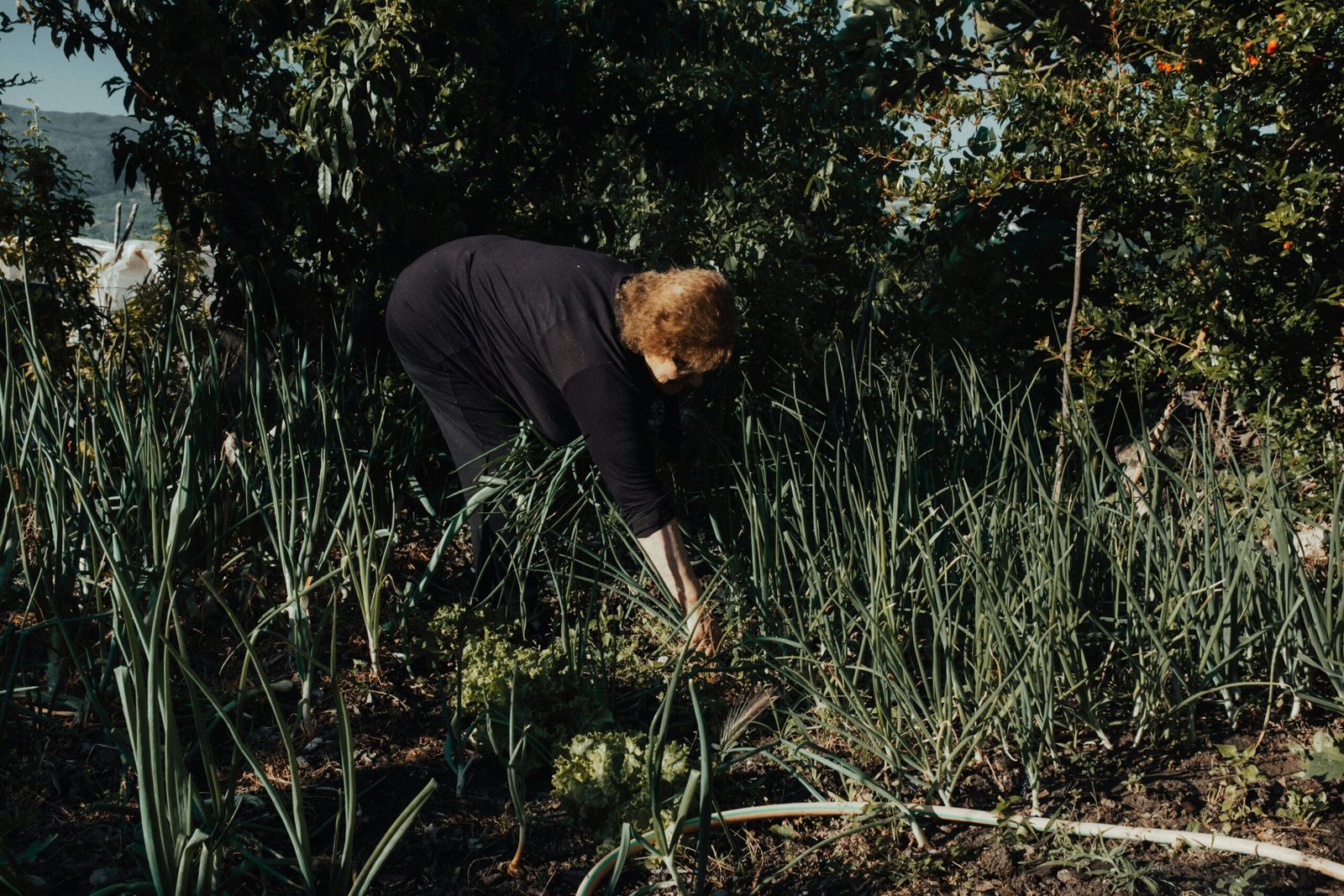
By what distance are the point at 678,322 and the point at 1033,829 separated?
1.32 m

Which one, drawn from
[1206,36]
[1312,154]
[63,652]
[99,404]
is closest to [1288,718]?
[1312,154]

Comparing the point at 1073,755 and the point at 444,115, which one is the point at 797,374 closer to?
the point at 444,115

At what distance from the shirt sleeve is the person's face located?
10cm

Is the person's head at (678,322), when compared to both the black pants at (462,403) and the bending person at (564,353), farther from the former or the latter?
the black pants at (462,403)

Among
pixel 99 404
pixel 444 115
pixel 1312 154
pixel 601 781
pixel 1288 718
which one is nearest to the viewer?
pixel 601 781

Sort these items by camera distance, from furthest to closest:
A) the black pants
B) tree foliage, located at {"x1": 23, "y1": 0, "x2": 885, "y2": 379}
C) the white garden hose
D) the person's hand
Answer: tree foliage, located at {"x1": 23, "y1": 0, "x2": 885, "y2": 379}, the black pants, the person's hand, the white garden hose

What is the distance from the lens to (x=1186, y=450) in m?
3.62

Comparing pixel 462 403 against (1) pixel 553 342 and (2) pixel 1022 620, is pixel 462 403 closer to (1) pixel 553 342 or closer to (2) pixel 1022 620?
(1) pixel 553 342

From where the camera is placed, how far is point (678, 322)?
8.18 ft

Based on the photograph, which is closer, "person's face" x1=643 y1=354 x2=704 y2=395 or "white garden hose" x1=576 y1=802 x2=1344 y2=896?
"white garden hose" x1=576 y1=802 x2=1344 y2=896

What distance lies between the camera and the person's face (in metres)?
2.57

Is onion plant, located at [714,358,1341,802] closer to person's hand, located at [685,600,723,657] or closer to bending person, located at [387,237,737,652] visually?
person's hand, located at [685,600,723,657]

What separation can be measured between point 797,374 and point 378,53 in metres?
1.69

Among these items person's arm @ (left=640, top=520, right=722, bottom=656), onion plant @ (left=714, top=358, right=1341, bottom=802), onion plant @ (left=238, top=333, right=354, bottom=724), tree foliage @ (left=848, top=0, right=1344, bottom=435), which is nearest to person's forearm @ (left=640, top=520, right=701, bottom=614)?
person's arm @ (left=640, top=520, right=722, bottom=656)
